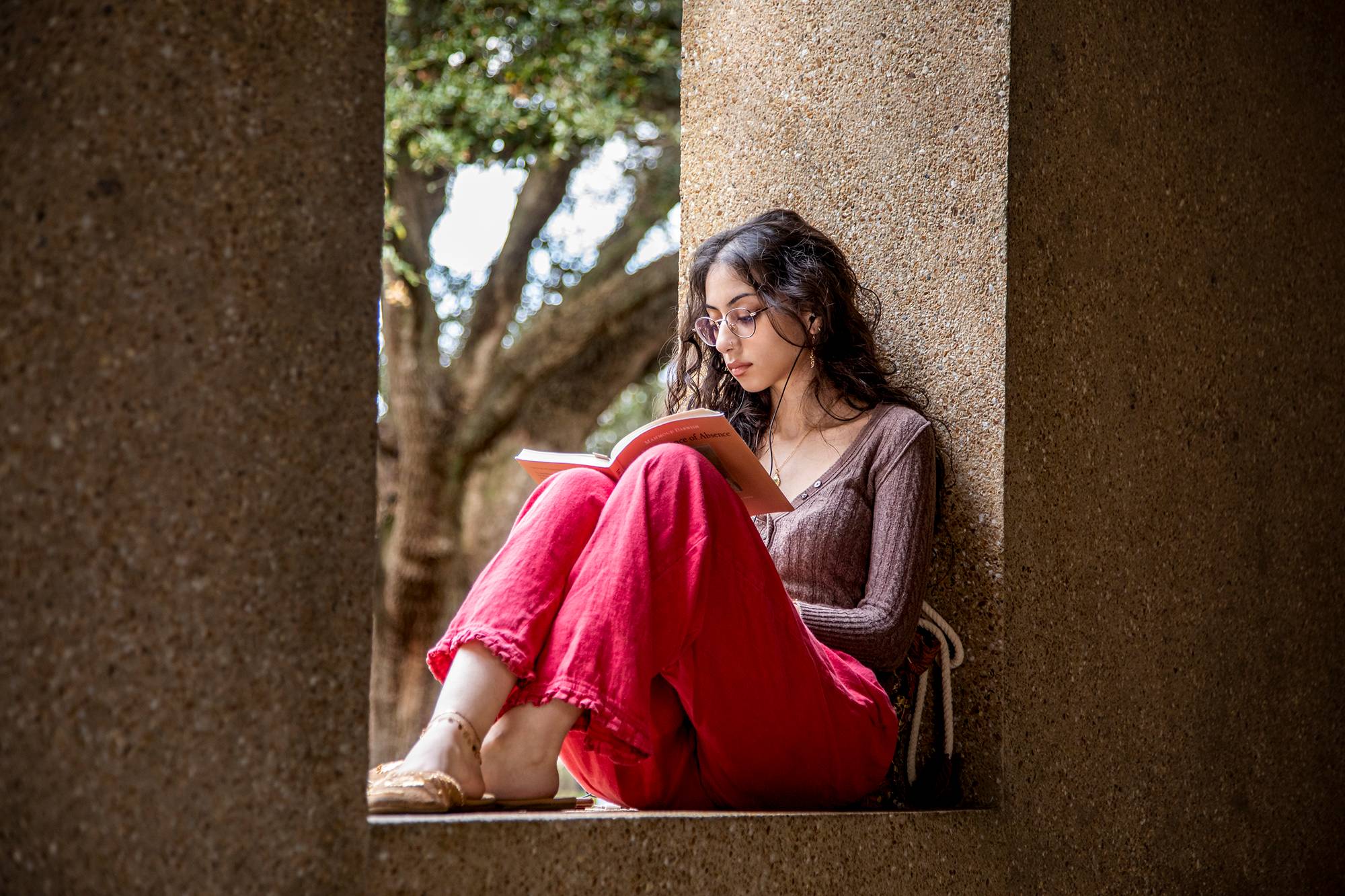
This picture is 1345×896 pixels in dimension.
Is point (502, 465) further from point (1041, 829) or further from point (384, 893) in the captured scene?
point (384, 893)

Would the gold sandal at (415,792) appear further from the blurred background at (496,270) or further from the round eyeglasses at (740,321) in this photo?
the blurred background at (496,270)

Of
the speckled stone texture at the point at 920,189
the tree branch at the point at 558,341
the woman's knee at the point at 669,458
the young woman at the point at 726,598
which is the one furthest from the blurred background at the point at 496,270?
the woman's knee at the point at 669,458

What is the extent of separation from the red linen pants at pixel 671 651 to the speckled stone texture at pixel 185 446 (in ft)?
1.32

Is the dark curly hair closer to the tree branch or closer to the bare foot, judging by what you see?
the bare foot

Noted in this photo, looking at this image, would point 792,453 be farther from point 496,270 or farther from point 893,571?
point 496,270

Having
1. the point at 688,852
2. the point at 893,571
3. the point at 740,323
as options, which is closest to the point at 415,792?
the point at 688,852

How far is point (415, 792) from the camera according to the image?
1685mm

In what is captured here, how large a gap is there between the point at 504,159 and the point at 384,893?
529 cm

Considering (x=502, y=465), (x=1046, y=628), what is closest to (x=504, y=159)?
(x=502, y=465)

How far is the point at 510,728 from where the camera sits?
187cm

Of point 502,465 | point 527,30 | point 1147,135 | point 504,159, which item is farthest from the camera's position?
point 502,465

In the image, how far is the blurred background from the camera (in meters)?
6.06

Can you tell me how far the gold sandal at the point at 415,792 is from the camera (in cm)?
166

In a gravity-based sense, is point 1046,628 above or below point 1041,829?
above
